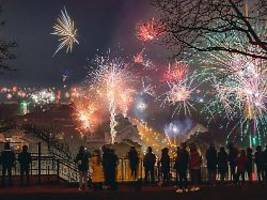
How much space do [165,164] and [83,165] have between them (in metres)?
3.95

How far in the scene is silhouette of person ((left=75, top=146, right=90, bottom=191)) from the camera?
2320cm

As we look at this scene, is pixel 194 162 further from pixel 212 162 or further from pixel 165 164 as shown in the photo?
pixel 165 164

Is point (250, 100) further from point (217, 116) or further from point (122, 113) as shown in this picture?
point (122, 113)

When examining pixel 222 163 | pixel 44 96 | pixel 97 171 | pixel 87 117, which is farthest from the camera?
pixel 44 96

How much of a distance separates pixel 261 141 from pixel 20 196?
121 ft

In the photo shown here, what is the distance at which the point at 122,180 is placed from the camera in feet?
90.4

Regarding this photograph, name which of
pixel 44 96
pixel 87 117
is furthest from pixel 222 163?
pixel 44 96

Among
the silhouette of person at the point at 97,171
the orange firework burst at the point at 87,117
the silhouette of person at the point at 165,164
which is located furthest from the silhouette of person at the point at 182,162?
the orange firework burst at the point at 87,117

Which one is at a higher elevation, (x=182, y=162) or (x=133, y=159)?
(x=133, y=159)

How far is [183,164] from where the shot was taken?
23.5m

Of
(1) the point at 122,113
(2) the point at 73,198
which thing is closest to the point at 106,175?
(2) the point at 73,198

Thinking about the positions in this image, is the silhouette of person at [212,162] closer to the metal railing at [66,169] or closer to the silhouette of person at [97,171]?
the metal railing at [66,169]

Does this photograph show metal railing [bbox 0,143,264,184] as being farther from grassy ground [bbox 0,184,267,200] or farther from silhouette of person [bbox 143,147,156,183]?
grassy ground [bbox 0,184,267,200]

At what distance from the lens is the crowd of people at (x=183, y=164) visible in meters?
23.0
